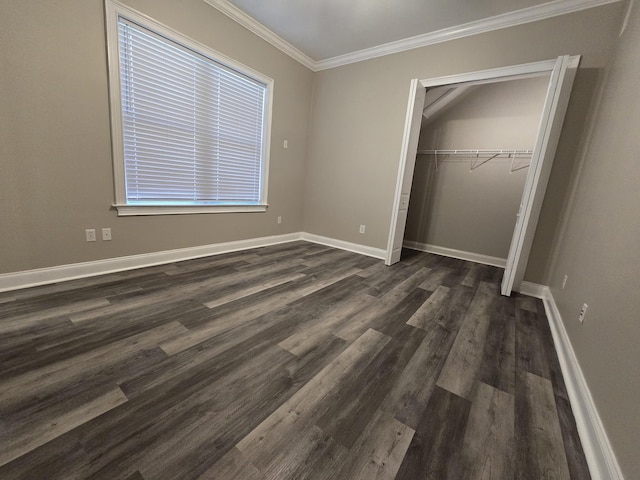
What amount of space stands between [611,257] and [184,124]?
3.61m

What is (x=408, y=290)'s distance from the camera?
8.70 ft

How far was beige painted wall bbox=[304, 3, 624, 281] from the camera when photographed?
2.44 m

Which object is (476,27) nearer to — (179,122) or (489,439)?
(179,122)

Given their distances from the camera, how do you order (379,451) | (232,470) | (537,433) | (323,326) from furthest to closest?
(323,326)
(537,433)
(379,451)
(232,470)

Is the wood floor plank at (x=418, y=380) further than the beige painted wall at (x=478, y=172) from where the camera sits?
No

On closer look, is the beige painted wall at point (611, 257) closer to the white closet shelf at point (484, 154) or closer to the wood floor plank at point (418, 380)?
the wood floor plank at point (418, 380)

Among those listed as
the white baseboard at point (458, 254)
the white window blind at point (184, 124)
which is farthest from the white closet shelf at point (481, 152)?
the white window blind at point (184, 124)

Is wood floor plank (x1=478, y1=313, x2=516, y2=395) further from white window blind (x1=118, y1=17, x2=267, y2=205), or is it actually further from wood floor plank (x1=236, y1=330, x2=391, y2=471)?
white window blind (x1=118, y1=17, x2=267, y2=205)

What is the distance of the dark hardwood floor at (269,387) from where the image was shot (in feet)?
3.09

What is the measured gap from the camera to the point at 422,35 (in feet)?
10.3

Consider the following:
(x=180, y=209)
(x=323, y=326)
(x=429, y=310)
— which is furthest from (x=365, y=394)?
(x=180, y=209)

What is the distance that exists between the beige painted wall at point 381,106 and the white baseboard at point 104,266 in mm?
1636

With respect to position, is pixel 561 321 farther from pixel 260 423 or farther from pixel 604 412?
pixel 260 423

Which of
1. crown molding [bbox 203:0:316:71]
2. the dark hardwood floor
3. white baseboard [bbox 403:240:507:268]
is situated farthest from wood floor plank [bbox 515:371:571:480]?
crown molding [bbox 203:0:316:71]
